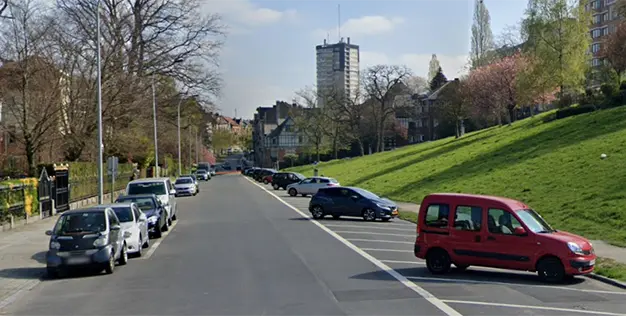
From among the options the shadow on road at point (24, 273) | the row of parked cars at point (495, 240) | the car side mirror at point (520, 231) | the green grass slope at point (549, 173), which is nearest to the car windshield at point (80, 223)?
the shadow on road at point (24, 273)

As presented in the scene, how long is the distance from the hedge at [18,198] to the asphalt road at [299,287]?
26.7 ft

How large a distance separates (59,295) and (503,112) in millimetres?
72179

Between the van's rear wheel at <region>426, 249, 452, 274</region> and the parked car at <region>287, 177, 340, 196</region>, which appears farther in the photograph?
the parked car at <region>287, 177, 340, 196</region>

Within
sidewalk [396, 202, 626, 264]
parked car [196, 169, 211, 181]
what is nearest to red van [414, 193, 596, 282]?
sidewalk [396, 202, 626, 264]

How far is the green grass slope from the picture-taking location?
2477cm

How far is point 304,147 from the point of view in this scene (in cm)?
12212

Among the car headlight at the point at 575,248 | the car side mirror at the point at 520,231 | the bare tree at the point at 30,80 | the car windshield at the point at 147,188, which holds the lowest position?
the car headlight at the point at 575,248

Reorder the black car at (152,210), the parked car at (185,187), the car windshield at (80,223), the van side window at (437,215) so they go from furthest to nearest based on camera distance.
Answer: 1. the parked car at (185,187)
2. the black car at (152,210)
3. the car windshield at (80,223)
4. the van side window at (437,215)

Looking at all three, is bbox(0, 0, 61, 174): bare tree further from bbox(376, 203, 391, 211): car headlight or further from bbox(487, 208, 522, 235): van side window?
bbox(487, 208, 522, 235): van side window

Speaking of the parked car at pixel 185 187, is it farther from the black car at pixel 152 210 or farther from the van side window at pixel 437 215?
the van side window at pixel 437 215

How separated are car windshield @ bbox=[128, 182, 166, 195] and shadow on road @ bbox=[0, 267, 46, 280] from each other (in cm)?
1229

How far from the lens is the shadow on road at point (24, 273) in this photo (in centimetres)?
1641

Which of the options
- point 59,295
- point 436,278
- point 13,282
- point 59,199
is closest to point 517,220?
point 436,278

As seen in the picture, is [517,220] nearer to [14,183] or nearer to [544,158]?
[14,183]
